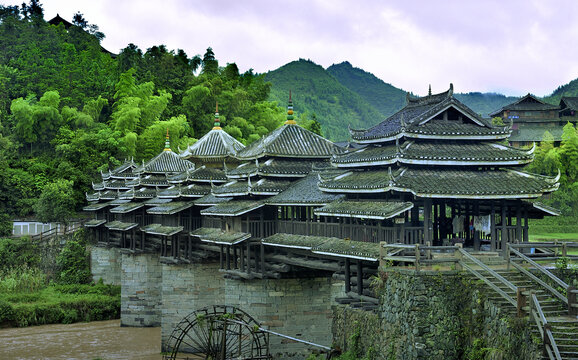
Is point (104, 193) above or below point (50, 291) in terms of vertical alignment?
A: above

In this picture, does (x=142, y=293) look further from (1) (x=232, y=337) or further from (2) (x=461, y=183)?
(2) (x=461, y=183)

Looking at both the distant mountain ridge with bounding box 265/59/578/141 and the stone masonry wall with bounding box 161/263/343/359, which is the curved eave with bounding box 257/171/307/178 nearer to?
the stone masonry wall with bounding box 161/263/343/359

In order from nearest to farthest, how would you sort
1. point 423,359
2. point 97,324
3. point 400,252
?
point 423,359 → point 400,252 → point 97,324

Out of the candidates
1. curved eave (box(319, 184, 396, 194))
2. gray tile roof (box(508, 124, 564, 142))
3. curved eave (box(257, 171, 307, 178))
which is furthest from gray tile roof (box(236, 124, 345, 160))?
gray tile roof (box(508, 124, 564, 142))

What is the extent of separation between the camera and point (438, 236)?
24.6m

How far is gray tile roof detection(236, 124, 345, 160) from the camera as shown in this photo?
3112 cm

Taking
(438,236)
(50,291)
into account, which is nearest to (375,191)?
(438,236)

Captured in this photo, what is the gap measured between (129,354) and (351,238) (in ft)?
61.3

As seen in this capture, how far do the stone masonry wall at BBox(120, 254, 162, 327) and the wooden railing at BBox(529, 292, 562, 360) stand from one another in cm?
3059

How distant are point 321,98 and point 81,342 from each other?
326 ft

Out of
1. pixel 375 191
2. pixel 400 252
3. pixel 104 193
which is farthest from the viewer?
pixel 104 193

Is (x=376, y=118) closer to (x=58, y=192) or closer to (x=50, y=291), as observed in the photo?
(x=58, y=192)

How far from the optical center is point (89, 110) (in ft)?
232

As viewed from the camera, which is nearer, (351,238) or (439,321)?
(439,321)
